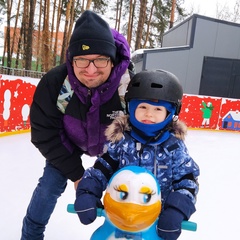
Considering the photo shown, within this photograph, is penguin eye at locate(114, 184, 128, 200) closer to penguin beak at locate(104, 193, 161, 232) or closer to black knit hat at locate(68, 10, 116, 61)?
penguin beak at locate(104, 193, 161, 232)

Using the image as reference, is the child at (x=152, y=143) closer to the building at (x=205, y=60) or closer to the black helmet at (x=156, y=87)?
the black helmet at (x=156, y=87)

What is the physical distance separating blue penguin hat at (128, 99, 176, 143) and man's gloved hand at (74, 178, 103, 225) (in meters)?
0.26

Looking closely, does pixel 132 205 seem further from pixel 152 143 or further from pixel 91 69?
pixel 91 69

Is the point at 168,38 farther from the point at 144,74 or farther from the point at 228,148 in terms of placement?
the point at 144,74

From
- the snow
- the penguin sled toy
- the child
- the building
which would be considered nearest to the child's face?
the child

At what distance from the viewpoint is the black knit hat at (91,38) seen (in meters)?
1.27

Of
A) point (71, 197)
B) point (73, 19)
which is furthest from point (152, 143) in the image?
point (73, 19)

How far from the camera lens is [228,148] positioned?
5688 mm

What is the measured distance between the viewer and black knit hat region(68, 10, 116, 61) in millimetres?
1273

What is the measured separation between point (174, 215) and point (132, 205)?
0.57ft

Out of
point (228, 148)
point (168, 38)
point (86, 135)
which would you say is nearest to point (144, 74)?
point (86, 135)

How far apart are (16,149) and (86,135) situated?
2.84 m

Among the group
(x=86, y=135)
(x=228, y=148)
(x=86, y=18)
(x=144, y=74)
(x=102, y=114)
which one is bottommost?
(x=228, y=148)

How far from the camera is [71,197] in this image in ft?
8.39
